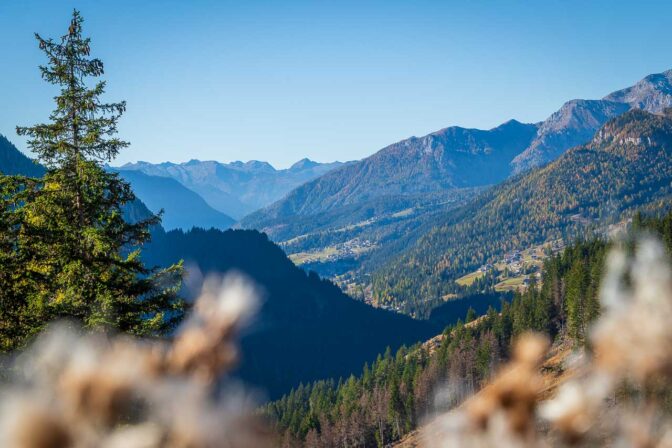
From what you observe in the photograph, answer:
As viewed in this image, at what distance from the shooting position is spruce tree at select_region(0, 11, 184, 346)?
52.6 ft

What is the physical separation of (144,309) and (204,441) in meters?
18.2

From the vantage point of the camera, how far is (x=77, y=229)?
1747 centimetres

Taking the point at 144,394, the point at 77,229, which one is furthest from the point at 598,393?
the point at 77,229

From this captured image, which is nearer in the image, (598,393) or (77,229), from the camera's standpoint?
(598,393)

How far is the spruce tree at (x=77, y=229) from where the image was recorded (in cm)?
1605

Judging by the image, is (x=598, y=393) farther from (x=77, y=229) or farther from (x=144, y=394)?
(x=77, y=229)

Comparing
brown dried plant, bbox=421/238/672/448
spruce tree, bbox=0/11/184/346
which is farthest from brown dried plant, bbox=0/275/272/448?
spruce tree, bbox=0/11/184/346

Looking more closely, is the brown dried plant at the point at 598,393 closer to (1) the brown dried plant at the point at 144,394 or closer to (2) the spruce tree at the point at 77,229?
(1) the brown dried plant at the point at 144,394

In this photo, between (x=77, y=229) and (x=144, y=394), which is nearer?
(x=144, y=394)

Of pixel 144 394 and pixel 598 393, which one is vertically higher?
pixel 144 394

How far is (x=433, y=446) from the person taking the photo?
5.21 feet

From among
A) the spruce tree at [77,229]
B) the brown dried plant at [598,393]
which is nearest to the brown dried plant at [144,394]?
the brown dried plant at [598,393]

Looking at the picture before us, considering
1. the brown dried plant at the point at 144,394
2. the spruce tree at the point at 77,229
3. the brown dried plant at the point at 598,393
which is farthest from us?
the spruce tree at the point at 77,229

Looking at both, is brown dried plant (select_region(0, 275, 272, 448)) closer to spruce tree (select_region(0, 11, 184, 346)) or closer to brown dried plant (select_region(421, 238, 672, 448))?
brown dried plant (select_region(421, 238, 672, 448))
